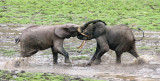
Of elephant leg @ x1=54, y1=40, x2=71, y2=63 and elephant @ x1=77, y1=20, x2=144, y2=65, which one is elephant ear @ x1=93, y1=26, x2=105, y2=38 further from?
elephant leg @ x1=54, y1=40, x2=71, y2=63

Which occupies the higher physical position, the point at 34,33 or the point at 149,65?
the point at 34,33

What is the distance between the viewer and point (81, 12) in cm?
2500

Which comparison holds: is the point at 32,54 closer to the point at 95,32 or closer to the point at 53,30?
the point at 53,30

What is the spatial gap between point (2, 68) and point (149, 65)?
14.9ft

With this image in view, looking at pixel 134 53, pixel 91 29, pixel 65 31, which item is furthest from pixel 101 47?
pixel 65 31

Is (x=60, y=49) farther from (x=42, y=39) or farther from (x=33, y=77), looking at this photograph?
(x=33, y=77)

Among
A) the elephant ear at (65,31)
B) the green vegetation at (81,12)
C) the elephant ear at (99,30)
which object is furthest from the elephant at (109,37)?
the green vegetation at (81,12)

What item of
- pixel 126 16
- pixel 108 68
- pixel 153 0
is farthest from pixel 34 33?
pixel 153 0

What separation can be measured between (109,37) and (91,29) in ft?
2.12

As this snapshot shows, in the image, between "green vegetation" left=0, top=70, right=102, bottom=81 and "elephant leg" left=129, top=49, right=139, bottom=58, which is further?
"elephant leg" left=129, top=49, right=139, bottom=58

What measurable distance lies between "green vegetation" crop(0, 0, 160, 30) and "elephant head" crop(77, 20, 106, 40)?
6.68 metres

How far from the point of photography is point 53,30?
49.4ft

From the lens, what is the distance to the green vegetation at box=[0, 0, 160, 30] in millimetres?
22909

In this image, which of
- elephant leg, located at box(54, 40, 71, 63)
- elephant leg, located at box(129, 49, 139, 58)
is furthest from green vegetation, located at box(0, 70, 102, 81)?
elephant leg, located at box(129, 49, 139, 58)
